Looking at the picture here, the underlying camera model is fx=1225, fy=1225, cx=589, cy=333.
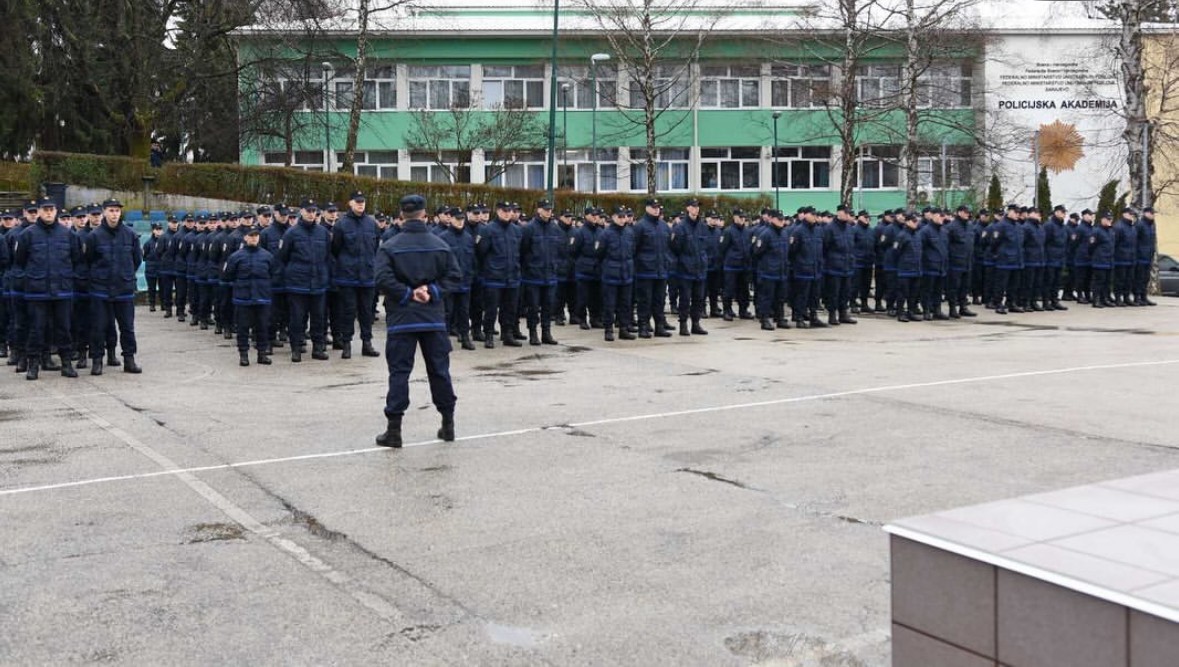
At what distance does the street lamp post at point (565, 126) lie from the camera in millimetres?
50134

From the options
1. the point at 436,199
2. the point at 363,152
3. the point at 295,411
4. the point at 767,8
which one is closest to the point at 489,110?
the point at 363,152

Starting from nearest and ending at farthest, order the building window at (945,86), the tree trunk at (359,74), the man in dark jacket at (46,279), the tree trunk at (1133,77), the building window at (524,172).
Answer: the man in dark jacket at (46,279) → the tree trunk at (1133,77) → the tree trunk at (359,74) → the building window at (945,86) → the building window at (524,172)

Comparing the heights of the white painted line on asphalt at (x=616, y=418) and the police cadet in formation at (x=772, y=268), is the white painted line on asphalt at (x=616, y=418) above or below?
below

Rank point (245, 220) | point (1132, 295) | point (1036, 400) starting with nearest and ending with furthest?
1. point (1036, 400)
2. point (245, 220)
3. point (1132, 295)

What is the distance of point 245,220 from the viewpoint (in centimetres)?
2084

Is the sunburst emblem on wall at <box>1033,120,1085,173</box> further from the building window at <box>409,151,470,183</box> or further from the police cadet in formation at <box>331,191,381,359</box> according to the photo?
the police cadet in formation at <box>331,191,381,359</box>

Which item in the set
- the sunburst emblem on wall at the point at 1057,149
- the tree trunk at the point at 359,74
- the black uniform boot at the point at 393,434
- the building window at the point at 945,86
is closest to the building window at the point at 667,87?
the building window at the point at 945,86

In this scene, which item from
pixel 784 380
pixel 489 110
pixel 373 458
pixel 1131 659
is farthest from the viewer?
pixel 489 110

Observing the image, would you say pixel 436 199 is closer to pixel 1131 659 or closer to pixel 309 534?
pixel 309 534

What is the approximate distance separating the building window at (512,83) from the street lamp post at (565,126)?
5.00 feet

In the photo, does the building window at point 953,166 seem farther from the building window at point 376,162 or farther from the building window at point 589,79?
the building window at point 376,162

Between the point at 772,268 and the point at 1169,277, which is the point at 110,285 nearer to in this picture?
the point at 772,268

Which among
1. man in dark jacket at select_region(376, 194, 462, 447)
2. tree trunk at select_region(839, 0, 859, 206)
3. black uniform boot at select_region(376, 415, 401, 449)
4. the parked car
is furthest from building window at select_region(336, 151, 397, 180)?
black uniform boot at select_region(376, 415, 401, 449)

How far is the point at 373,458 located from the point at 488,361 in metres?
6.77
